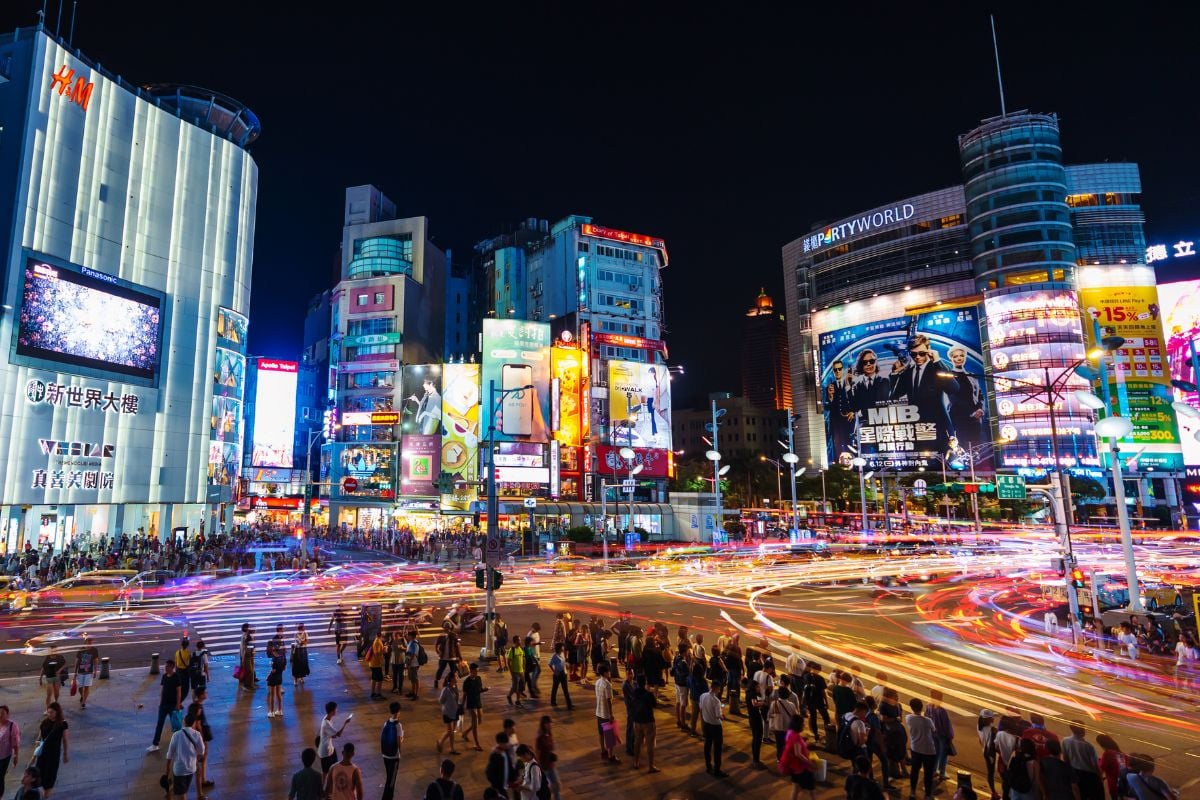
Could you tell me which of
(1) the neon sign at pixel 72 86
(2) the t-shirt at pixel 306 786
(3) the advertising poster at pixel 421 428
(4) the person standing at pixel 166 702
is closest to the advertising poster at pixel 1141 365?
(3) the advertising poster at pixel 421 428

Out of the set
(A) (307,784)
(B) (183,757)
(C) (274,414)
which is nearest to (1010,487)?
(A) (307,784)

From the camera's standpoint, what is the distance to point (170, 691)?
1180 centimetres

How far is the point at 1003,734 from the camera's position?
9.85m

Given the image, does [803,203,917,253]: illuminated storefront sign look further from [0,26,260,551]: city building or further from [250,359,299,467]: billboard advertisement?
[0,26,260,551]: city building

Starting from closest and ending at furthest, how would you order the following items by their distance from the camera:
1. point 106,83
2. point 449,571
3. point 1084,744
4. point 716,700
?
1. point 1084,744
2. point 716,700
3. point 449,571
4. point 106,83

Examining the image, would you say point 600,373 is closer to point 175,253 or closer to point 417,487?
point 417,487

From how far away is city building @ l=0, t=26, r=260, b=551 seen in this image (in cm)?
4138

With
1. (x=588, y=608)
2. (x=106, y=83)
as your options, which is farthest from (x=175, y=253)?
(x=588, y=608)

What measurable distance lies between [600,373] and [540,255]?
1064 inches

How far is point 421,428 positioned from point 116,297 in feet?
120

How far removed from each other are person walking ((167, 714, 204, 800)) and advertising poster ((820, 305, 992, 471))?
90670 millimetres

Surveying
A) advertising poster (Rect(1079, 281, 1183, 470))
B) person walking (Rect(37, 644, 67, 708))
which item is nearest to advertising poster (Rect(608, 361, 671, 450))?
advertising poster (Rect(1079, 281, 1183, 470))

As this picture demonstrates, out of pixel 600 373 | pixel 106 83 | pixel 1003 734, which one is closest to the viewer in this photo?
pixel 1003 734

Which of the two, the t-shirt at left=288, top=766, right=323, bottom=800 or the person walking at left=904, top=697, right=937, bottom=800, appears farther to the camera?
the person walking at left=904, top=697, right=937, bottom=800
